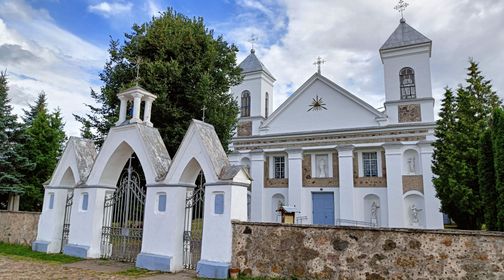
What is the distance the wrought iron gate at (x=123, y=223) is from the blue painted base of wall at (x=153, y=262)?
0.88 meters

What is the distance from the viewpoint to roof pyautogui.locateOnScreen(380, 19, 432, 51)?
21.4 metres

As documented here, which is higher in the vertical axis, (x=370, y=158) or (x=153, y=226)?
(x=370, y=158)

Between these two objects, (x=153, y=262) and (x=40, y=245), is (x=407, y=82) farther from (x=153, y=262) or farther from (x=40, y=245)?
(x=40, y=245)

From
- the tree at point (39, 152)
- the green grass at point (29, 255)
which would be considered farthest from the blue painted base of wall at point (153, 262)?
the tree at point (39, 152)

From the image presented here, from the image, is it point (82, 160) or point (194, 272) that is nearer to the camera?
point (194, 272)

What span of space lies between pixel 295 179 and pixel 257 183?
8.65 ft

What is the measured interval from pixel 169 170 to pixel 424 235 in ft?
18.0

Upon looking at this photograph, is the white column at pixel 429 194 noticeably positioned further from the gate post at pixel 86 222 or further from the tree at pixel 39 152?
the tree at pixel 39 152

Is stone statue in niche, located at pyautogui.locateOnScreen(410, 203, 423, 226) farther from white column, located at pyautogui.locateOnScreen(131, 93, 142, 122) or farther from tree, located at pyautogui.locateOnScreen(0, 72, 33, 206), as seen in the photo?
tree, located at pyautogui.locateOnScreen(0, 72, 33, 206)

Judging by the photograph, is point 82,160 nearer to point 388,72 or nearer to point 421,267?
point 421,267

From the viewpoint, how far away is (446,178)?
47.5 feet

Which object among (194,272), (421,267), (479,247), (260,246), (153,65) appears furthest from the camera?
(153,65)

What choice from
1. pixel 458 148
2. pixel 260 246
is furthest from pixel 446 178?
pixel 260 246

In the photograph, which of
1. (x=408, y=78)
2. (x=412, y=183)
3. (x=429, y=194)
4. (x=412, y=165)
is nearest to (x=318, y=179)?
(x=412, y=183)
